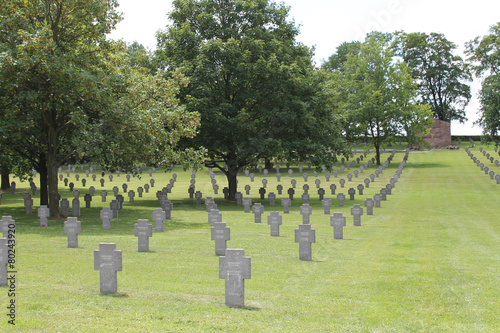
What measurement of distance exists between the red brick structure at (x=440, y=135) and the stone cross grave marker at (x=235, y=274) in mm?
81809

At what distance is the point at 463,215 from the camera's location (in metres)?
24.5

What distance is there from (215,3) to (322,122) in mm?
10303

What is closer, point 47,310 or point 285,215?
point 47,310

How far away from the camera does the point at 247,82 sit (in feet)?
103

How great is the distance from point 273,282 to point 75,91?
45.7 ft

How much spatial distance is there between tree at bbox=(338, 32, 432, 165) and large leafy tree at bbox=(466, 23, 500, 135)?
782cm

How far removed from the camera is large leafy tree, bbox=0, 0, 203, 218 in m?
19.4

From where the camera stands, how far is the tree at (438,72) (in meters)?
90.9

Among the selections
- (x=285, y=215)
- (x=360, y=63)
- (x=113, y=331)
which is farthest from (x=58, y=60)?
(x=360, y=63)

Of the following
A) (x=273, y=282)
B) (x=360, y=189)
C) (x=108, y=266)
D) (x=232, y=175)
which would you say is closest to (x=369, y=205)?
(x=360, y=189)

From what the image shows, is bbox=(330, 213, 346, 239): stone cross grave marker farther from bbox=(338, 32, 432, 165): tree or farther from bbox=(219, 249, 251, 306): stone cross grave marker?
bbox=(338, 32, 432, 165): tree

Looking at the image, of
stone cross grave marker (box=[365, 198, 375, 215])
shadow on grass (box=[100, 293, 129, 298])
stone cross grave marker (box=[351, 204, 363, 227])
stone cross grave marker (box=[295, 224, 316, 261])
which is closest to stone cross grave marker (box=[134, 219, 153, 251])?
stone cross grave marker (box=[295, 224, 316, 261])

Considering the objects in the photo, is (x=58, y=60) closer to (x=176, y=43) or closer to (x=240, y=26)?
(x=176, y=43)

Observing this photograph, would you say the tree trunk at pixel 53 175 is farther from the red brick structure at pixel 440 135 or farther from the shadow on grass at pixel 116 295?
the red brick structure at pixel 440 135
